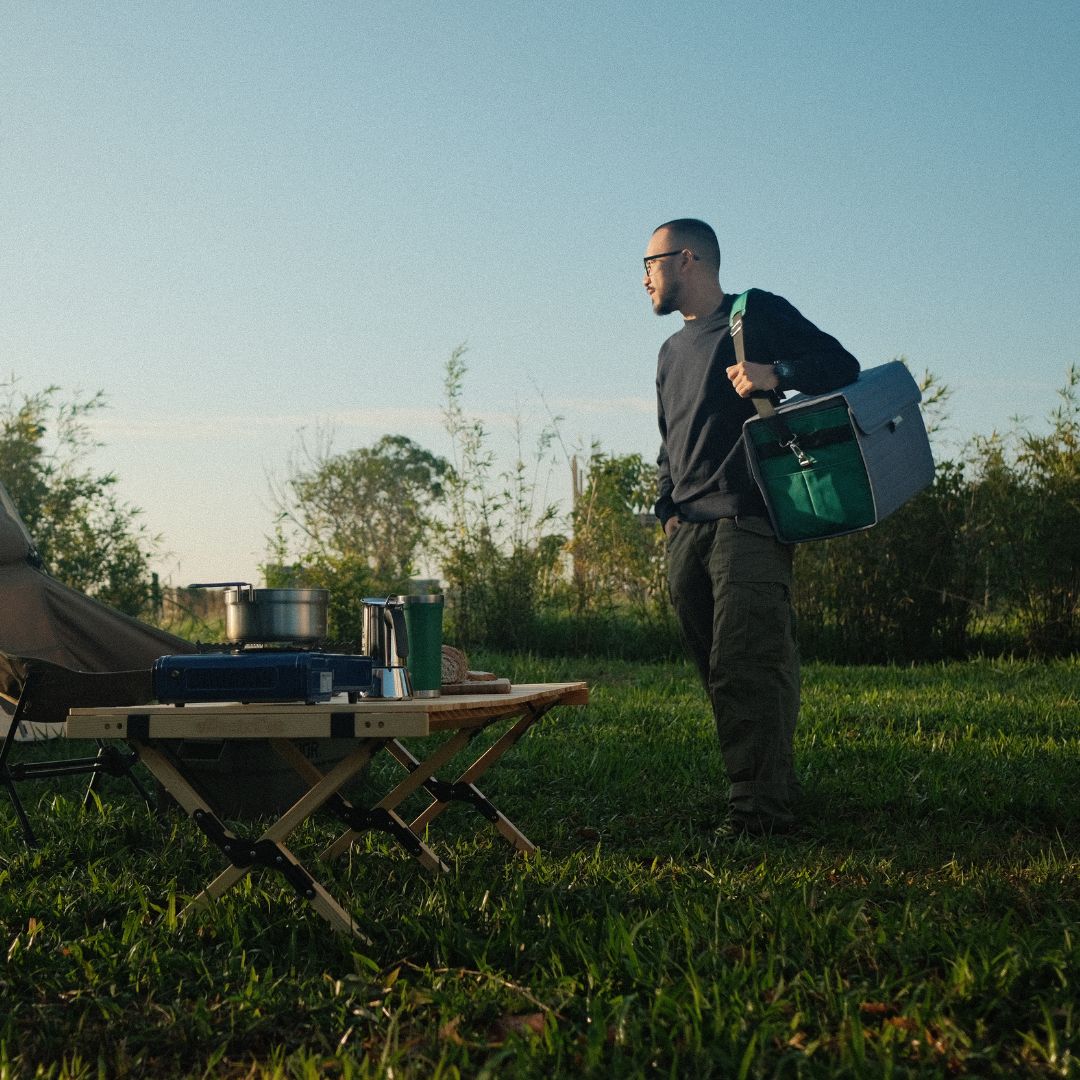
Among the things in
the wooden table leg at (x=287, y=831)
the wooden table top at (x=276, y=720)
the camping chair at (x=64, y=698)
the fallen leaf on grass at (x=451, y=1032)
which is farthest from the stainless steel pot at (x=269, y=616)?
the camping chair at (x=64, y=698)

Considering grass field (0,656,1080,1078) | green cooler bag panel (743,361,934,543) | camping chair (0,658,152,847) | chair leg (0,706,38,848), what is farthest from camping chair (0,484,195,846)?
green cooler bag panel (743,361,934,543)

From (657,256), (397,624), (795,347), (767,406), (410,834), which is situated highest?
(657,256)

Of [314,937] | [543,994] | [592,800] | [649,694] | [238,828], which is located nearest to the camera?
[543,994]

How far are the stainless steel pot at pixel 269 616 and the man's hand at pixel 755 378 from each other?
163 cm

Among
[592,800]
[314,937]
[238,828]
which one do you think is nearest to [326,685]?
[314,937]

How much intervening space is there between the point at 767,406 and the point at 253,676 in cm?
189

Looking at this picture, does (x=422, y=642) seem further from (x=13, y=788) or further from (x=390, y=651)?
(x=13, y=788)

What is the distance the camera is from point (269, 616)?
298 centimetres

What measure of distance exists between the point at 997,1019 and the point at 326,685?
5.32 feet

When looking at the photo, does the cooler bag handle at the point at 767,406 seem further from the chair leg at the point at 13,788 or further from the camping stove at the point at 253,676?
the chair leg at the point at 13,788

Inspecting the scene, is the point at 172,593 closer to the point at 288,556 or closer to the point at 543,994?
the point at 288,556

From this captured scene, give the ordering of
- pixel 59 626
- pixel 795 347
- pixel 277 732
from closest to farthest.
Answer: pixel 277 732 → pixel 795 347 → pixel 59 626

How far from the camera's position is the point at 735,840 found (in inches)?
155

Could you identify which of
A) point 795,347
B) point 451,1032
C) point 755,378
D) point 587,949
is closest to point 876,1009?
point 587,949
